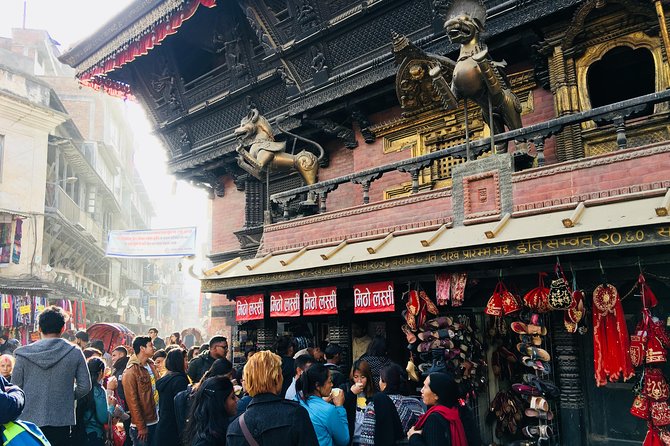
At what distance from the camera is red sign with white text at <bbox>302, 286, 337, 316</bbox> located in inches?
352

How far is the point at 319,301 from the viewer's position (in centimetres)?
914

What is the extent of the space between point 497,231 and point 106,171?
39.1 metres

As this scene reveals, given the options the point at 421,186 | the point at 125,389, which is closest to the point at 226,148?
the point at 421,186

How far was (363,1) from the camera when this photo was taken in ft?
35.1

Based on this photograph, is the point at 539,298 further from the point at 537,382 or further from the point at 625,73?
the point at 625,73

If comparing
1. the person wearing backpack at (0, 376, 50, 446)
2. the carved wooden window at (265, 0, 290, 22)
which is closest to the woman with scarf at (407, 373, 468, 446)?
the person wearing backpack at (0, 376, 50, 446)

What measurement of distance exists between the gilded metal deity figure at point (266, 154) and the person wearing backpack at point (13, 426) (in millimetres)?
8823

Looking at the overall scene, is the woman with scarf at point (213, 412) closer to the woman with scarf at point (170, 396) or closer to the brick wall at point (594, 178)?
the woman with scarf at point (170, 396)

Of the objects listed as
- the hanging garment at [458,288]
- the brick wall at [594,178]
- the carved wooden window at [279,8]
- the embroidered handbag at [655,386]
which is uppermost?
the carved wooden window at [279,8]

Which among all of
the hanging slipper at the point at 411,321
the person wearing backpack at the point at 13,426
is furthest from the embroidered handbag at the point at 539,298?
the person wearing backpack at the point at 13,426

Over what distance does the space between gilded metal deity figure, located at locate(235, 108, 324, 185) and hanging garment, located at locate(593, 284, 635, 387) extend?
22.7 ft

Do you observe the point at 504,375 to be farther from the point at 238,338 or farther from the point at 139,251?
the point at 139,251

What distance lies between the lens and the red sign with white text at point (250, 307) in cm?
1055

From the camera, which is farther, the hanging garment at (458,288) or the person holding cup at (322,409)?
the hanging garment at (458,288)
